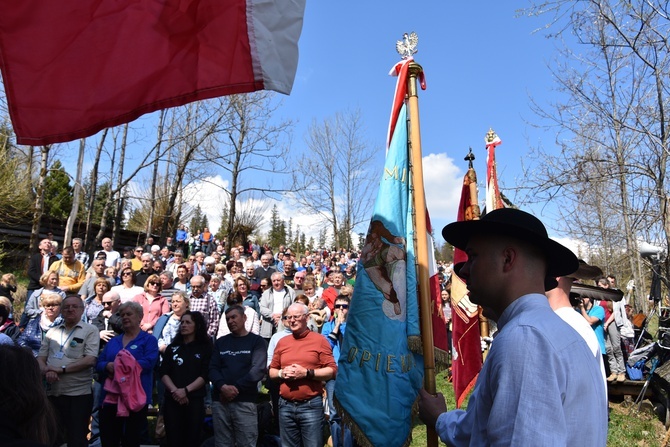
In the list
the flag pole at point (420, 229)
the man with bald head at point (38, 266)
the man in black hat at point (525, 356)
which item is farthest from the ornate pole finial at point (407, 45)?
the man with bald head at point (38, 266)

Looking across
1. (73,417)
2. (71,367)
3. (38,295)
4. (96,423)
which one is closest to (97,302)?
(38,295)

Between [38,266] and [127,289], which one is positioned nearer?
[127,289]

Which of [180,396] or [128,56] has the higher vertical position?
[128,56]

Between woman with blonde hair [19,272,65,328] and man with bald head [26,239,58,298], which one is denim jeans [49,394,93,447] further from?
man with bald head [26,239,58,298]

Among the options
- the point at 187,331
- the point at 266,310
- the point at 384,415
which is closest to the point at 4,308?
the point at 187,331

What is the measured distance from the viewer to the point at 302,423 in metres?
5.54

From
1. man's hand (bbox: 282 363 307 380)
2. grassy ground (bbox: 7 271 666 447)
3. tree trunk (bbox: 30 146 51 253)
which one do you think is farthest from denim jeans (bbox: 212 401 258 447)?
tree trunk (bbox: 30 146 51 253)

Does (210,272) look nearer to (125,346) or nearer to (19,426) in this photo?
(125,346)

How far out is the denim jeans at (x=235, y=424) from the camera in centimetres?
577

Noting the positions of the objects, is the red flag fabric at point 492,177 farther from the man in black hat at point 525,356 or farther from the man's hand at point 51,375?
the man's hand at point 51,375

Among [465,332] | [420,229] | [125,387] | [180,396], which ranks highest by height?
[420,229]

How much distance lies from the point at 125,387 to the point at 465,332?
3.84m

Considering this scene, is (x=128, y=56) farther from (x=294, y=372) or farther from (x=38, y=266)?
(x=38, y=266)

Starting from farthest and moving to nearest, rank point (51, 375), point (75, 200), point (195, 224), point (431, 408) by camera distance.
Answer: point (195, 224), point (75, 200), point (51, 375), point (431, 408)
